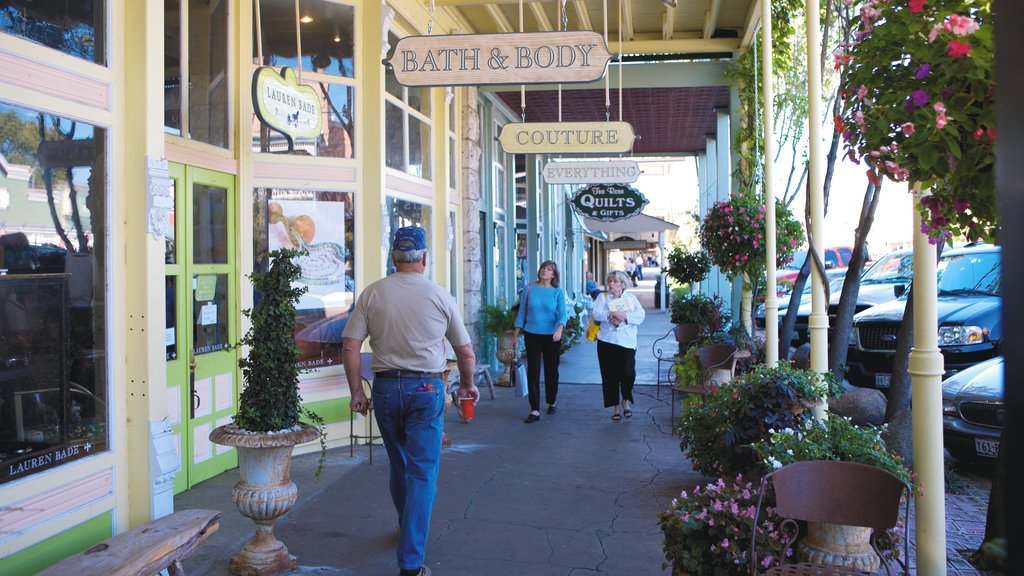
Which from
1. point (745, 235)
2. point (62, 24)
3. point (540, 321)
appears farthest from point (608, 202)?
point (62, 24)

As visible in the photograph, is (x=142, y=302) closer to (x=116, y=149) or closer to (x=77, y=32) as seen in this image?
(x=116, y=149)

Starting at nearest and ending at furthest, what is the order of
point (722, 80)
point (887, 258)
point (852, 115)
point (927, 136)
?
1. point (927, 136)
2. point (852, 115)
3. point (722, 80)
4. point (887, 258)

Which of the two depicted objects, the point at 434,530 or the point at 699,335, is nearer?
the point at 434,530

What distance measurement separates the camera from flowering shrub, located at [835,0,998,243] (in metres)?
2.21

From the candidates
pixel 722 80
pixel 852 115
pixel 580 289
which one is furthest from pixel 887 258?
pixel 580 289

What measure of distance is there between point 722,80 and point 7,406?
412 inches

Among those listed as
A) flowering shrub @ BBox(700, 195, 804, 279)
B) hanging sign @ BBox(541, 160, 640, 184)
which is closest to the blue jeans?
hanging sign @ BBox(541, 160, 640, 184)

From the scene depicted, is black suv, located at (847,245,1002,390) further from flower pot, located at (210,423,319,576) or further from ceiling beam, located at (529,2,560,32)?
flower pot, located at (210,423,319,576)

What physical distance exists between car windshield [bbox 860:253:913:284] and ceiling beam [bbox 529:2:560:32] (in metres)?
6.32

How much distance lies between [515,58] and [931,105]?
332cm

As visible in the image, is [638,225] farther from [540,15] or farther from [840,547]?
[840,547]

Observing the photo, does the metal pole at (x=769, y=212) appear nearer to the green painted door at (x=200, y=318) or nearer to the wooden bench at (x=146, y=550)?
the wooden bench at (x=146, y=550)

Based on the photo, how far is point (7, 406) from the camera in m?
3.50

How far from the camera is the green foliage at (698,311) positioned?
447 inches
